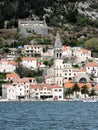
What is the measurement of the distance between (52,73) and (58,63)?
242 cm

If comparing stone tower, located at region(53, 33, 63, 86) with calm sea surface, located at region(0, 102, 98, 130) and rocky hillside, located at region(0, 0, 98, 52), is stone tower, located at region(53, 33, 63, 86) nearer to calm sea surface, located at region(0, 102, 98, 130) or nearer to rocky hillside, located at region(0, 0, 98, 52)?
rocky hillside, located at region(0, 0, 98, 52)

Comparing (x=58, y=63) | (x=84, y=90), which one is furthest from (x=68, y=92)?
(x=58, y=63)

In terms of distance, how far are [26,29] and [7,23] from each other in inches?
168

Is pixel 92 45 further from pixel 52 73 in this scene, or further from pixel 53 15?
pixel 53 15

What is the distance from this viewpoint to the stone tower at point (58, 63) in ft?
524

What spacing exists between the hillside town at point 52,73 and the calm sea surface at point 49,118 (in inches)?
1138

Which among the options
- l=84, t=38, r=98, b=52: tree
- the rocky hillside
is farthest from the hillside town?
the rocky hillside

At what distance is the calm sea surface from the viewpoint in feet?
291

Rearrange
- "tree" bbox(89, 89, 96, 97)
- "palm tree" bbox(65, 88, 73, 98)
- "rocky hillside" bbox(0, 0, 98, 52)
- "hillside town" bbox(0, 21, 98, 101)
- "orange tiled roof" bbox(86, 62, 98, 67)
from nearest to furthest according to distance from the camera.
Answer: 1. "palm tree" bbox(65, 88, 73, 98)
2. "hillside town" bbox(0, 21, 98, 101)
3. "tree" bbox(89, 89, 96, 97)
4. "orange tiled roof" bbox(86, 62, 98, 67)
5. "rocky hillside" bbox(0, 0, 98, 52)

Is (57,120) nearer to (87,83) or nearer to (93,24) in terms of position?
(87,83)

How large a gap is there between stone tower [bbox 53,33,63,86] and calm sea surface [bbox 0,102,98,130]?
118 ft

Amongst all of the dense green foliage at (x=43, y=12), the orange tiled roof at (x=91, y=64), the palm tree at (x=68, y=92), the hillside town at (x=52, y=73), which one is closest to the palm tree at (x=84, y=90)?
the hillside town at (x=52, y=73)

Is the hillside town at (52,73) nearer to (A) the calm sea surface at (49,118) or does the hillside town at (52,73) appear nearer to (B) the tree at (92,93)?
(B) the tree at (92,93)

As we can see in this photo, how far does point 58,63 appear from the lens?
532 ft
